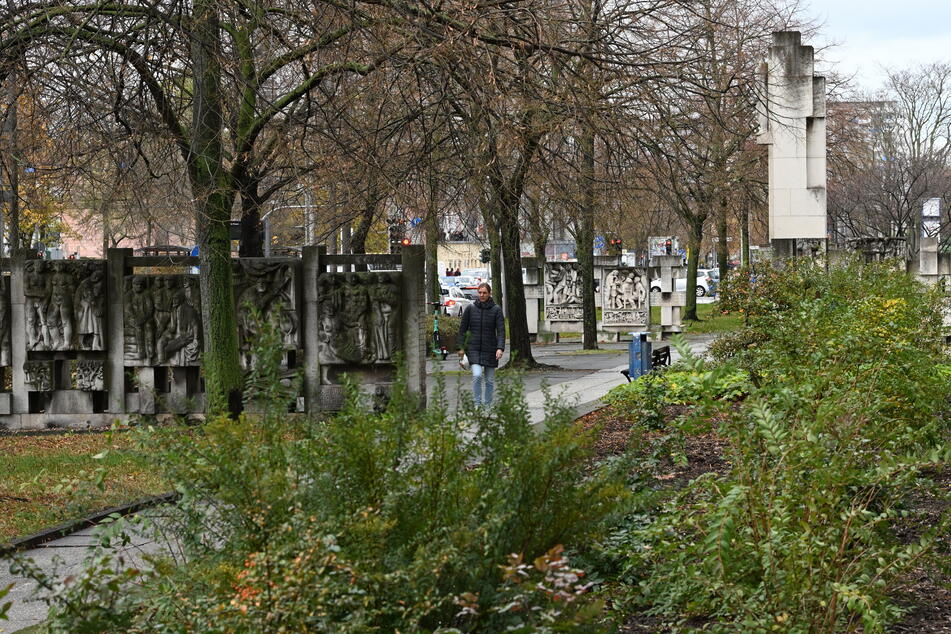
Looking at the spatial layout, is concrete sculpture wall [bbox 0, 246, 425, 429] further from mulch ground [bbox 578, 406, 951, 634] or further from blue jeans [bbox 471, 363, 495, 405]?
mulch ground [bbox 578, 406, 951, 634]

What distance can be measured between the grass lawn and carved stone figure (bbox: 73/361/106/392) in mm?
1545

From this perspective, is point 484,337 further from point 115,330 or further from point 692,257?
point 692,257

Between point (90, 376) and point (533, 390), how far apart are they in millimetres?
8018

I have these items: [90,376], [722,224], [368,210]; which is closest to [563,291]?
[722,224]

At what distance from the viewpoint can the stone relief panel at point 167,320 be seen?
1694cm

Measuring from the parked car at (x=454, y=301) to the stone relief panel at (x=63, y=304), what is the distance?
29433 millimetres

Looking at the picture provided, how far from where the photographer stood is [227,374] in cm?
1551

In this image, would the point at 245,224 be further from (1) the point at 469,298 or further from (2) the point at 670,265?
(1) the point at 469,298

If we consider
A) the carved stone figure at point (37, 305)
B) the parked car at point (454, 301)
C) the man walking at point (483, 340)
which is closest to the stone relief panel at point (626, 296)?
the parked car at point (454, 301)

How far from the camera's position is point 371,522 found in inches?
169

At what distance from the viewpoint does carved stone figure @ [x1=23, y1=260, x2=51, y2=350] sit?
669 inches

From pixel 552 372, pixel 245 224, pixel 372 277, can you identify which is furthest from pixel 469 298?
pixel 372 277

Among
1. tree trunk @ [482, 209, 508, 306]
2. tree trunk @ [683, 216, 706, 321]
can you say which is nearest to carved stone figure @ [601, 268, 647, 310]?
tree trunk @ [683, 216, 706, 321]

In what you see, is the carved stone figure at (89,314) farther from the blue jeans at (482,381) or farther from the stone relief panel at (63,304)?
the blue jeans at (482,381)
